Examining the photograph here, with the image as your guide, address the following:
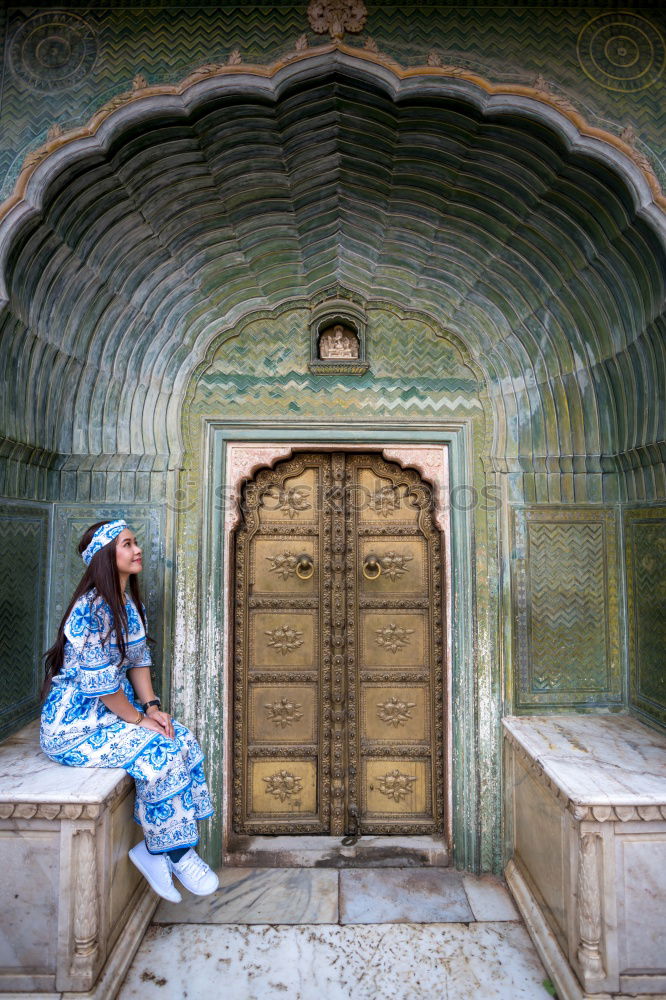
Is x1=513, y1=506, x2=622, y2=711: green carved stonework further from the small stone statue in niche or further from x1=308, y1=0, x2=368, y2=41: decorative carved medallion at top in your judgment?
x1=308, y1=0, x2=368, y2=41: decorative carved medallion at top

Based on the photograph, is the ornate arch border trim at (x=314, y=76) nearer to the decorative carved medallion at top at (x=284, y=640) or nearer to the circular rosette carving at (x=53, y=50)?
the circular rosette carving at (x=53, y=50)

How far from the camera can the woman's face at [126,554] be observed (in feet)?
9.50

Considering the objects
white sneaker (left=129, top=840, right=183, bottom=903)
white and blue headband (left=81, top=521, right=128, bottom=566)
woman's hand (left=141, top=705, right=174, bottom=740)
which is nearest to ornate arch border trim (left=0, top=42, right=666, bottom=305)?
white and blue headband (left=81, top=521, right=128, bottom=566)

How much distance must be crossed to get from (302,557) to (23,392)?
6.14ft

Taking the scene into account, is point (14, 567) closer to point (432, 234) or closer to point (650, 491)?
point (432, 234)

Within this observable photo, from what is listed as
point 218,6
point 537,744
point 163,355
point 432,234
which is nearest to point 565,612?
point 537,744

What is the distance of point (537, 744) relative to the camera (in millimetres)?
3172

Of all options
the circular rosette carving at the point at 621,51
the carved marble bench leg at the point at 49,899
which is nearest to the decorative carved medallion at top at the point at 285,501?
the carved marble bench leg at the point at 49,899

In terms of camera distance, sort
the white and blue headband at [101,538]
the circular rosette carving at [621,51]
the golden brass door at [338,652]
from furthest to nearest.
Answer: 1. the golden brass door at [338,652]
2. the circular rosette carving at [621,51]
3. the white and blue headband at [101,538]

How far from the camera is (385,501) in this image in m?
3.88

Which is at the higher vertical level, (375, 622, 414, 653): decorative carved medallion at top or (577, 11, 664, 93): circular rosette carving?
(577, 11, 664, 93): circular rosette carving

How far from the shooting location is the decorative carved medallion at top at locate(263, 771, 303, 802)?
12.3 feet

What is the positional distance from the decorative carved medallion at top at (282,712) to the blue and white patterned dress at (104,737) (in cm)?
97

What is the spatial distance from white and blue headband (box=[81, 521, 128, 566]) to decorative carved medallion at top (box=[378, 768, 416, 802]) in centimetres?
230
